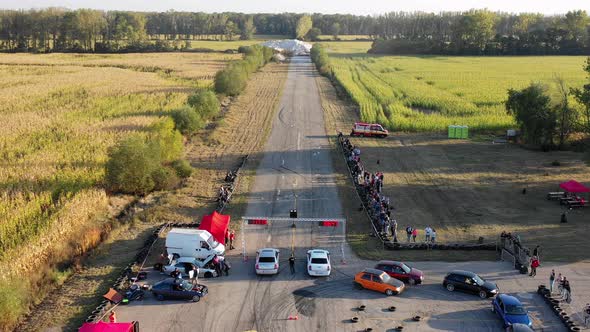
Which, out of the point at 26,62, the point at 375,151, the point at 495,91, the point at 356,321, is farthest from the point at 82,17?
the point at 356,321

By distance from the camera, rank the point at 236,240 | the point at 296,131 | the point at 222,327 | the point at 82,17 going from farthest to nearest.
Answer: the point at 82,17
the point at 296,131
the point at 236,240
the point at 222,327

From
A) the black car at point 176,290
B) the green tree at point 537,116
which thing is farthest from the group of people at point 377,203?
the green tree at point 537,116

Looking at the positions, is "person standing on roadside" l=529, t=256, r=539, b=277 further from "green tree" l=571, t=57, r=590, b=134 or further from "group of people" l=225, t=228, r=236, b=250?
"green tree" l=571, t=57, r=590, b=134

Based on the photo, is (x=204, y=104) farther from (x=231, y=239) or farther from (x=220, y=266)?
(x=220, y=266)

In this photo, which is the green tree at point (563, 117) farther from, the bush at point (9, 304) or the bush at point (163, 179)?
the bush at point (9, 304)

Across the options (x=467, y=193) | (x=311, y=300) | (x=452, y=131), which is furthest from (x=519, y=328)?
(x=452, y=131)

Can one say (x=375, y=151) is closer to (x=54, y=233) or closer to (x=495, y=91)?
(x=54, y=233)
